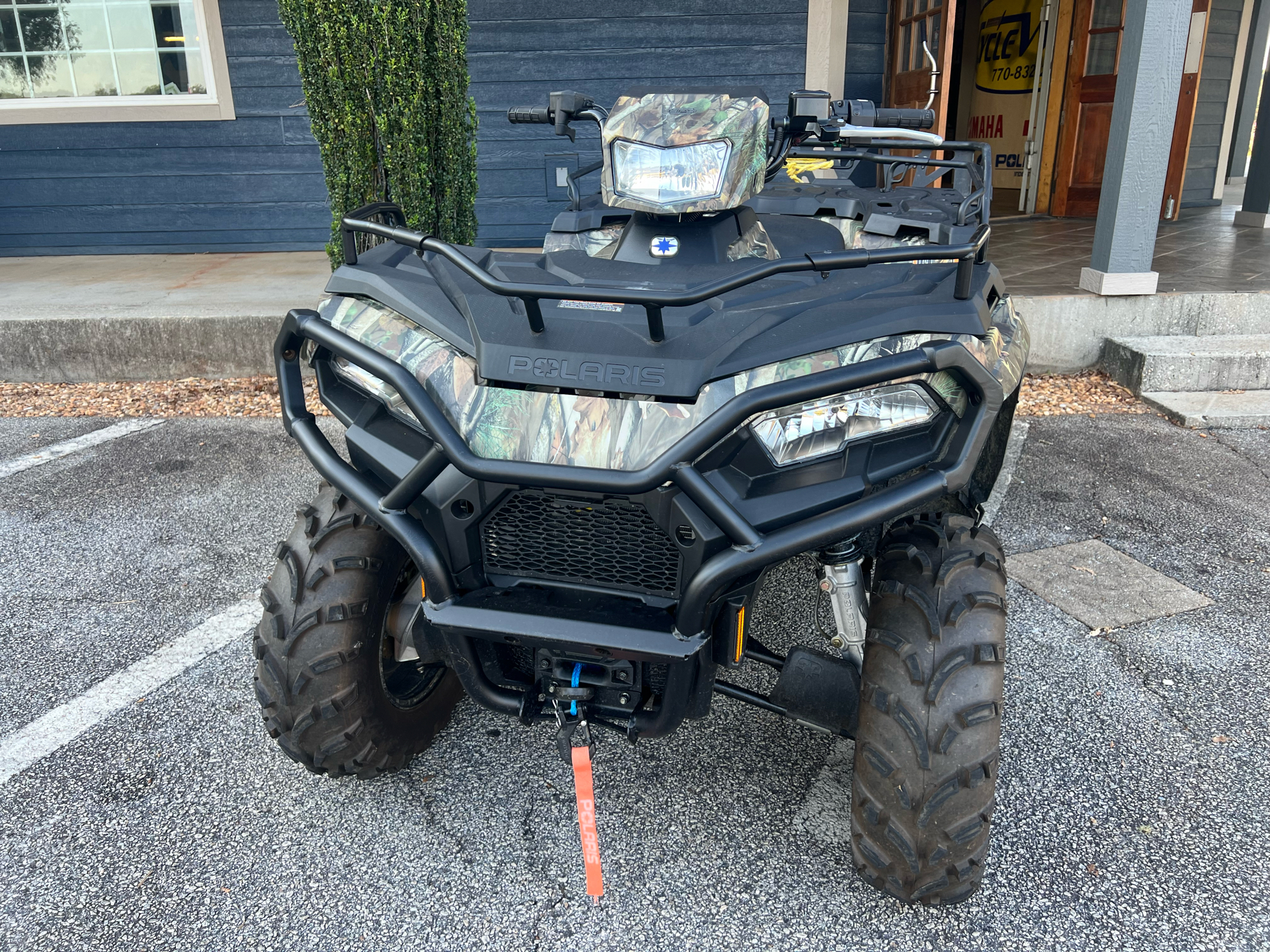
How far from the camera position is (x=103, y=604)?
303cm

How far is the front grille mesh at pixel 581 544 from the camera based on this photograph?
162cm

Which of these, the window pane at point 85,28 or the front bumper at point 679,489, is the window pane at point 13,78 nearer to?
the window pane at point 85,28

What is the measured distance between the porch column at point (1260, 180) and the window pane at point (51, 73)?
32.6ft

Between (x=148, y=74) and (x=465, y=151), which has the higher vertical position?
(x=148, y=74)

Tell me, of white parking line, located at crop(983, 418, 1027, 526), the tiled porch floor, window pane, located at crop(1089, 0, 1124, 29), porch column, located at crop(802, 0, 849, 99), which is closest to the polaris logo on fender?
white parking line, located at crop(983, 418, 1027, 526)

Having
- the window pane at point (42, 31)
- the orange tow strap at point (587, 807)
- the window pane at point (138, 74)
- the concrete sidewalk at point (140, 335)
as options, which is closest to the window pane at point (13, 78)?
the window pane at point (42, 31)

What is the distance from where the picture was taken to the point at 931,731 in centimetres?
166

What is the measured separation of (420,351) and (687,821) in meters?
1.17

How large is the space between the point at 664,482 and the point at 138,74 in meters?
Answer: 8.08

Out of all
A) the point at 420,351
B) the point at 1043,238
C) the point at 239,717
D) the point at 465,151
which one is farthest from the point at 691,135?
the point at 1043,238

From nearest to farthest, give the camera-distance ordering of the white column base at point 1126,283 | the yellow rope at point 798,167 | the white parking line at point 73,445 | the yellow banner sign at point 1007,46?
the yellow rope at point 798,167 < the white parking line at point 73,445 < the white column base at point 1126,283 < the yellow banner sign at point 1007,46

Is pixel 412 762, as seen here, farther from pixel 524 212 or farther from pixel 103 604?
pixel 524 212

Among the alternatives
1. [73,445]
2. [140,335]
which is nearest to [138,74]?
[140,335]

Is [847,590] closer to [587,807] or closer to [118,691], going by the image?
[587,807]
